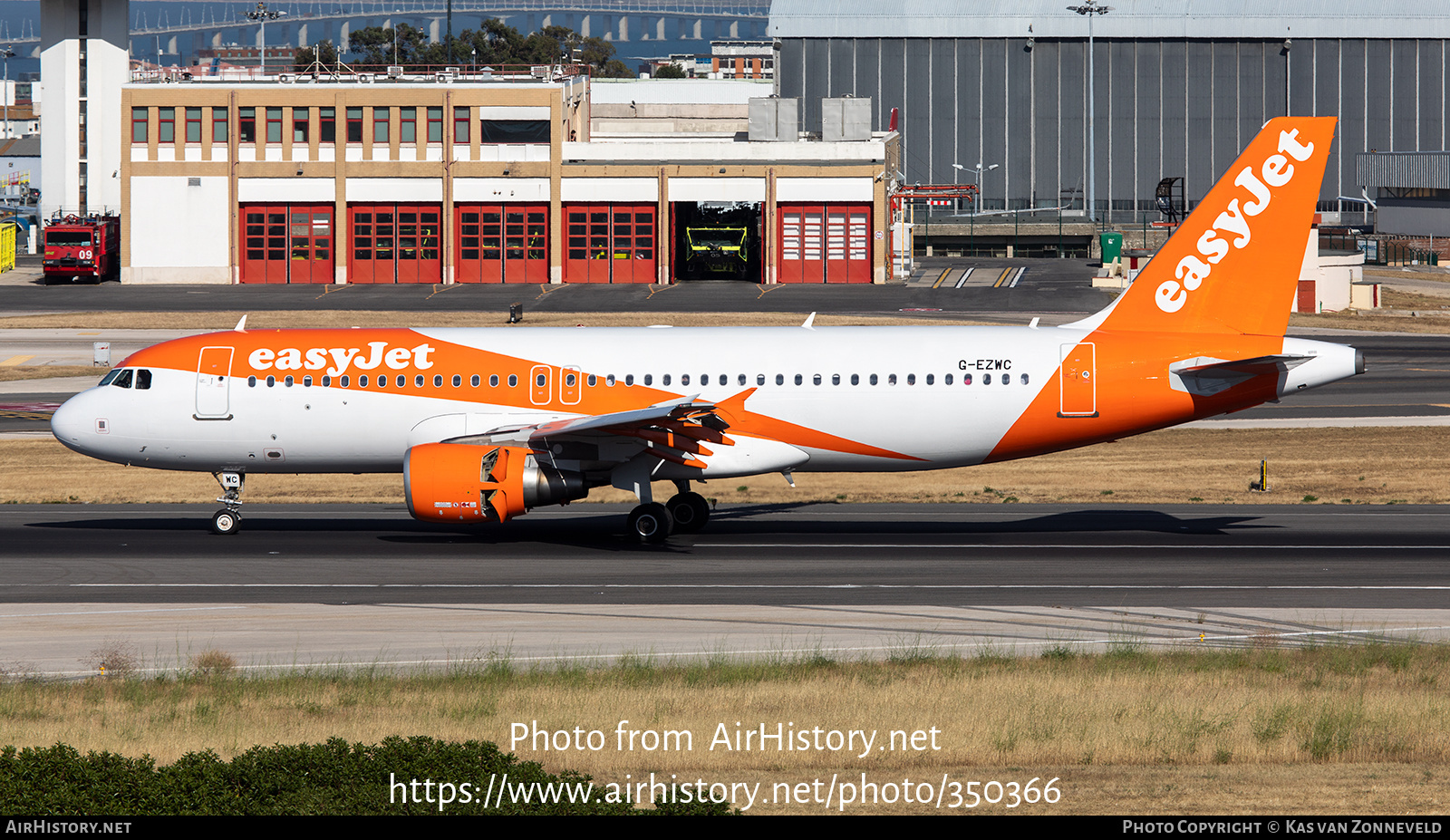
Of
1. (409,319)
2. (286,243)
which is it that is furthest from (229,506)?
(286,243)

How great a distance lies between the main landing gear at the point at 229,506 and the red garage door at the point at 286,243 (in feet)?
212

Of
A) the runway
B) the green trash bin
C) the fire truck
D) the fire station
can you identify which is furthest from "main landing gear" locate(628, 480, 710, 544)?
the green trash bin

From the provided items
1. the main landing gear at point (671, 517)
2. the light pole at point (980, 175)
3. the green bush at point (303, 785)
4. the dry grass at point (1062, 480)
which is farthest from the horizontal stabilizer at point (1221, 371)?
the light pole at point (980, 175)

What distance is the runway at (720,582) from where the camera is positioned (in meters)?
22.0

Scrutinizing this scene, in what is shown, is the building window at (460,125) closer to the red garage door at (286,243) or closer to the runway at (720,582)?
the red garage door at (286,243)

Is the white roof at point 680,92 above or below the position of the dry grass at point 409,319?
above

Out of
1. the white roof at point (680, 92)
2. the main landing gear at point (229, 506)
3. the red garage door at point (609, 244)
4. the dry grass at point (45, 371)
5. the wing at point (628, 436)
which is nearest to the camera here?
the wing at point (628, 436)

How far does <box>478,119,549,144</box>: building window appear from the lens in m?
93.2

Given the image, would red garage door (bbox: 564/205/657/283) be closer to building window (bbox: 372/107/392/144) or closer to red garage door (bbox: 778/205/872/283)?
red garage door (bbox: 778/205/872/283)

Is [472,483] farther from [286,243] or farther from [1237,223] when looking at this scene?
[286,243]

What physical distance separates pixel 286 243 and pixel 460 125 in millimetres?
13523

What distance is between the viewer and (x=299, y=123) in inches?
3661

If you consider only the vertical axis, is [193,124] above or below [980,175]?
below

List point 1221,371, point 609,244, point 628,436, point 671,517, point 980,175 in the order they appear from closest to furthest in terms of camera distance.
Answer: point 1221,371, point 628,436, point 671,517, point 609,244, point 980,175
